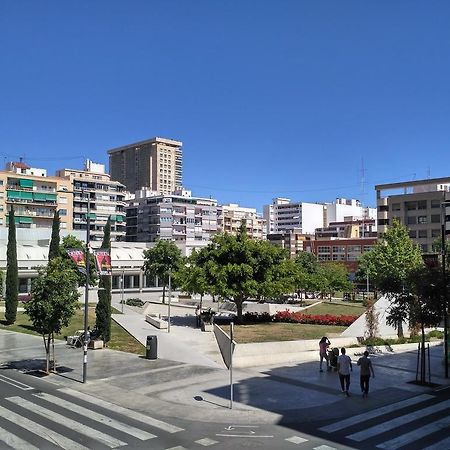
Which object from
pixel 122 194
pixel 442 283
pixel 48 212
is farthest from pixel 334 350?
pixel 122 194

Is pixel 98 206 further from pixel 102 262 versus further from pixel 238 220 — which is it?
pixel 102 262

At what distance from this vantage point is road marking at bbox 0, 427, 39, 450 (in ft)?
43.7

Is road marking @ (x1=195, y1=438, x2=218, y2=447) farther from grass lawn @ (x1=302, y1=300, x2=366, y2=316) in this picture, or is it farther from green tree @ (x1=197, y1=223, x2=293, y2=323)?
grass lawn @ (x1=302, y1=300, x2=366, y2=316)

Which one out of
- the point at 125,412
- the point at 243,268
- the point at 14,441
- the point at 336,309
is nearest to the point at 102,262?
the point at 125,412

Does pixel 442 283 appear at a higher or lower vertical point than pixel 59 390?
higher

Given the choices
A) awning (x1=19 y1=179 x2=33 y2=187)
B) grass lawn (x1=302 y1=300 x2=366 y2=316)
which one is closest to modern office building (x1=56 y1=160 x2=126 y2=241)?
awning (x1=19 y1=179 x2=33 y2=187)

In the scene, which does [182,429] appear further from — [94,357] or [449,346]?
[449,346]

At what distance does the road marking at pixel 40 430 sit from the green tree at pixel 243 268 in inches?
800

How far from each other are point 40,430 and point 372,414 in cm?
1022

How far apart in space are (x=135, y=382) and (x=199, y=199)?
116582 millimetres

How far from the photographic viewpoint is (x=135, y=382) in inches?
839

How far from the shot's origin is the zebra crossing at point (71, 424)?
45.3 feet

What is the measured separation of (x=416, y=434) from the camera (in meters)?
14.9

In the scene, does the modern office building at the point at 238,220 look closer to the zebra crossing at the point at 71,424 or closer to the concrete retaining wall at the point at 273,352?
the concrete retaining wall at the point at 273,352
